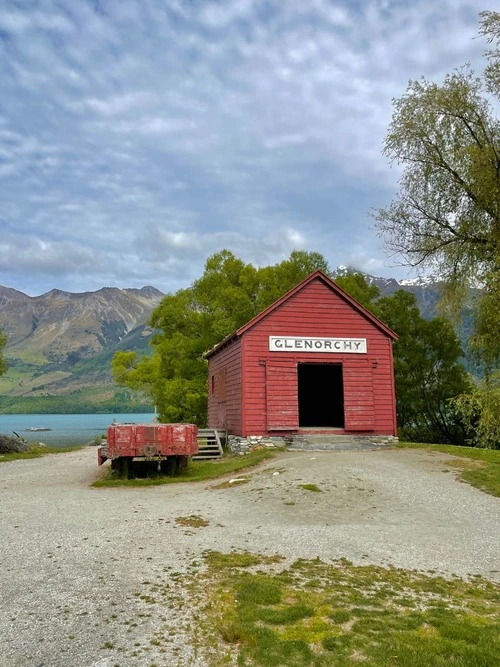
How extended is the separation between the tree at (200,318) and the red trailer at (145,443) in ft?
53.9

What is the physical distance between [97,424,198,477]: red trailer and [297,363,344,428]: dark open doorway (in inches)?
505

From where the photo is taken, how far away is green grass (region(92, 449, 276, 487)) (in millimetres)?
17430

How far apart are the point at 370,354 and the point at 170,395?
16.0m

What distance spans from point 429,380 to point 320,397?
7.79m

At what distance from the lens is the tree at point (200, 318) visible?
35.6 m

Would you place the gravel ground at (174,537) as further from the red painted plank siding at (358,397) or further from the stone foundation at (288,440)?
the red painted plank siding at (358,397)

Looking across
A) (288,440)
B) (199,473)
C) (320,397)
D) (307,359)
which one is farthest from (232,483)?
(320,397)

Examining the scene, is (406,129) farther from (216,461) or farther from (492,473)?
(216,461)

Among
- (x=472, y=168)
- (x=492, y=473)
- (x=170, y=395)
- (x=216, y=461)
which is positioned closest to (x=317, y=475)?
(x=492, y=473)

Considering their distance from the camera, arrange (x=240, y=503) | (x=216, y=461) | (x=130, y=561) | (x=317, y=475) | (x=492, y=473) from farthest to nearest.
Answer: (x=216, y=461) → (x=492, y=473) → (x=317, y=475) → (x=240, y=503) → (x=130, y=561)

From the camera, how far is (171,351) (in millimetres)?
36250

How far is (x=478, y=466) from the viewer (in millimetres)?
17750

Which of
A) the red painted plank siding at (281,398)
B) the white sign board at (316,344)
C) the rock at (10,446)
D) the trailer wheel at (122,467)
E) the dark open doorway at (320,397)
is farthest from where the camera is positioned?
the dark open doorway at (320,397)

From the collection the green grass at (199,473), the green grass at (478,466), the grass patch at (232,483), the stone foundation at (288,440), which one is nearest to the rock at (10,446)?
the green grass at (199,473)
